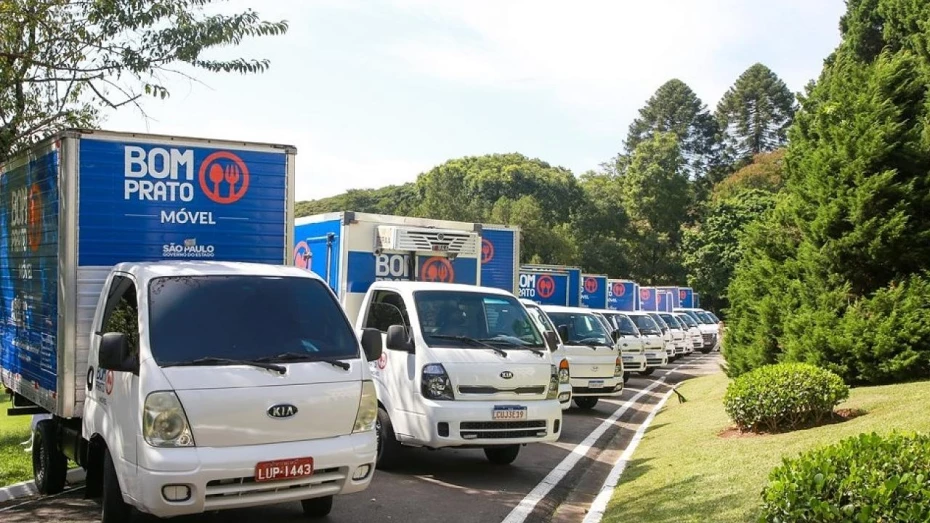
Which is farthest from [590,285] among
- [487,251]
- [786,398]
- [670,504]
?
[670,504]

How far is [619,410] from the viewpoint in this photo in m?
16.9

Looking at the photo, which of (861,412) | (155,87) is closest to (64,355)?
(155,87)

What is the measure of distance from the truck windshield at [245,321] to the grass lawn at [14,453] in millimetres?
3944

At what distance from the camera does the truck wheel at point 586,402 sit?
16844 millimetres

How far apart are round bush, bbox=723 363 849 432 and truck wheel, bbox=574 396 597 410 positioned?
5.67m

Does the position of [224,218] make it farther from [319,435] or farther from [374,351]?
[319,435]

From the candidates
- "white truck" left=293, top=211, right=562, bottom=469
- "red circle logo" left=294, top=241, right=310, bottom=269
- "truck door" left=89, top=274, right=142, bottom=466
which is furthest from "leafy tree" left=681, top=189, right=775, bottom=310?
"truck door" left=89, top=274, right=142, bottom=466

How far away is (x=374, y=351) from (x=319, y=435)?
970 mm

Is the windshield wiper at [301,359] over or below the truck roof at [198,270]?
below

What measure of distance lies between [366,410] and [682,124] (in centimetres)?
8916

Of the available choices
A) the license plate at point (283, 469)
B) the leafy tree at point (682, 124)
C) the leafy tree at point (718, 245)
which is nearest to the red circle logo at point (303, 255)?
the license plate at point (283, 469)

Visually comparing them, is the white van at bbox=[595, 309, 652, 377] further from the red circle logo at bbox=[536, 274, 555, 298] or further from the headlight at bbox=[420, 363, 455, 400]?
the headlight at bbox=[420, 363, 455, 400]

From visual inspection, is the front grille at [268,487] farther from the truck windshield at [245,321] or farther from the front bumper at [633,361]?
the front bumper at [633,361]

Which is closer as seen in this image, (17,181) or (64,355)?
(64,355)
